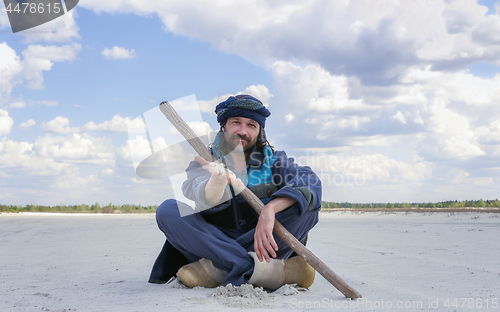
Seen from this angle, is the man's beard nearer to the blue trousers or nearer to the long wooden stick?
the long wooden stick

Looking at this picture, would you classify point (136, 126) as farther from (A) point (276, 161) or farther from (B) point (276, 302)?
(B) point (276, 302)

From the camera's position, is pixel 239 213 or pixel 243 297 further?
pixel 239 213

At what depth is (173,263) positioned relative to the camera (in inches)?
106

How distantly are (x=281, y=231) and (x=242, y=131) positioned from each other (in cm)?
74

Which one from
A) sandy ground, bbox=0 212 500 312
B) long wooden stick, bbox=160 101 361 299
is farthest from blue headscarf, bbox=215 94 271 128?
sandy ground, bbox=0 212 500 312

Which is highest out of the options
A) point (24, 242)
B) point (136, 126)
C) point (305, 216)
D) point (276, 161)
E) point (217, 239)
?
point (136, 126)

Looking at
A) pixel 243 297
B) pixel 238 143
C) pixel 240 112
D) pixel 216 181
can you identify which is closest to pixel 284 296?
pixel 243 297

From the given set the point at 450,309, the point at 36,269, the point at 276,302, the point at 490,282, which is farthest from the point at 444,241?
the point at 36,269

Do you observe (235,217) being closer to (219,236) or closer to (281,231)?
(219,236)

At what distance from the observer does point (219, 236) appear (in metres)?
2.31

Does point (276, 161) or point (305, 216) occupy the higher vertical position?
point (276, 161)

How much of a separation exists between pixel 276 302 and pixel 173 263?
107 cm

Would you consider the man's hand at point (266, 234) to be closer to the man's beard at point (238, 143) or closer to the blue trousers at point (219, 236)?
the blue trousers at point (219, 236)

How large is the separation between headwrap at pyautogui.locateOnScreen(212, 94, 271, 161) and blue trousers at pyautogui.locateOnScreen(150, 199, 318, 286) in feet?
1.59
